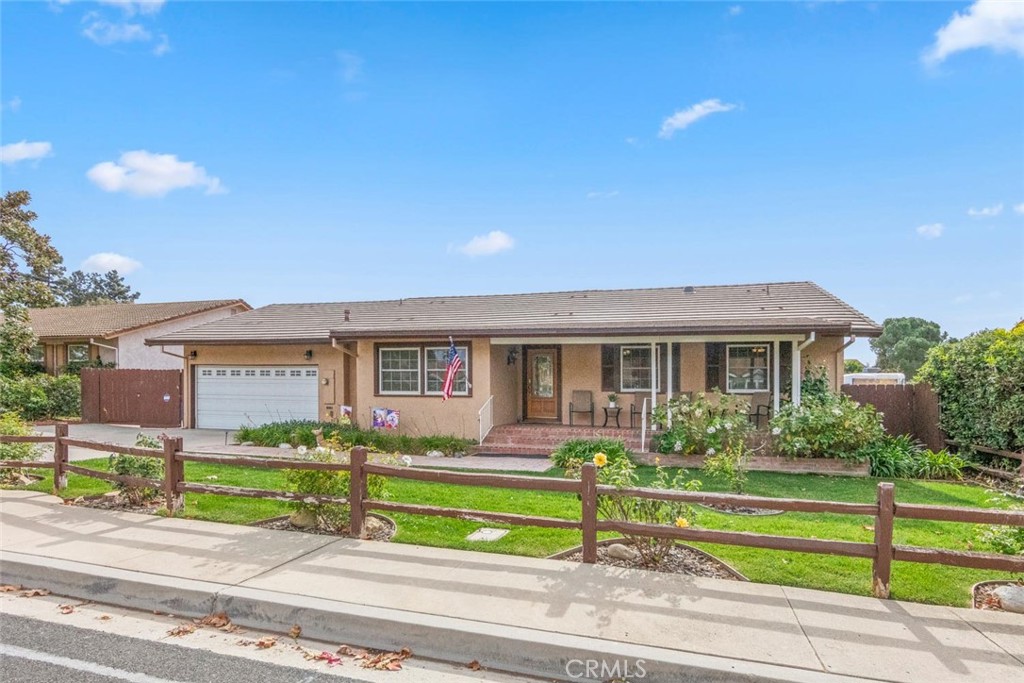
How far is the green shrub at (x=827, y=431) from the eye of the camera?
34.9 ft

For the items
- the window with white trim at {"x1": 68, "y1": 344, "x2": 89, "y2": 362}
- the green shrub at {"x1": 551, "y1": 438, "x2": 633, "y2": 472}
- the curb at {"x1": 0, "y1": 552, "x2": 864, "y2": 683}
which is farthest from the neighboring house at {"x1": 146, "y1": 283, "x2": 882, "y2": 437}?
the curb at {"x1": 0, "y1": 552, "x2": 864, "y2": 683}

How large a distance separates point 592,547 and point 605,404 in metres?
9.31

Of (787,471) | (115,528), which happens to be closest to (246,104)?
(115,528)

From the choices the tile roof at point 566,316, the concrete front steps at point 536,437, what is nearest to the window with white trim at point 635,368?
the tile roof at point 566,316

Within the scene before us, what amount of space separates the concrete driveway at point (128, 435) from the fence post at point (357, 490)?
859 centimetres

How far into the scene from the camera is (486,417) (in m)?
13.5

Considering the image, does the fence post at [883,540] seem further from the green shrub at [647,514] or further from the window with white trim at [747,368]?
the window with white trim at [747,368]

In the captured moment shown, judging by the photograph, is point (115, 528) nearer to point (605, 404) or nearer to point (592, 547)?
point (592, 547)

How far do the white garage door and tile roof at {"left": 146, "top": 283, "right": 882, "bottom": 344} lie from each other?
1116mm

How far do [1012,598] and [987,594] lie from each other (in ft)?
0.78

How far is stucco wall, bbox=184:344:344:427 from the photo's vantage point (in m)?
15.7

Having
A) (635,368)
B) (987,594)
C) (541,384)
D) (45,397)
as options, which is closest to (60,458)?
(541,384)

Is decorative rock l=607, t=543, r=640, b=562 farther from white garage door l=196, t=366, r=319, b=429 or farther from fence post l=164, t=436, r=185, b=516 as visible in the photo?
white garage door l=196, t=366, r=319, b=429

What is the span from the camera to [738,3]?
35.0ft
